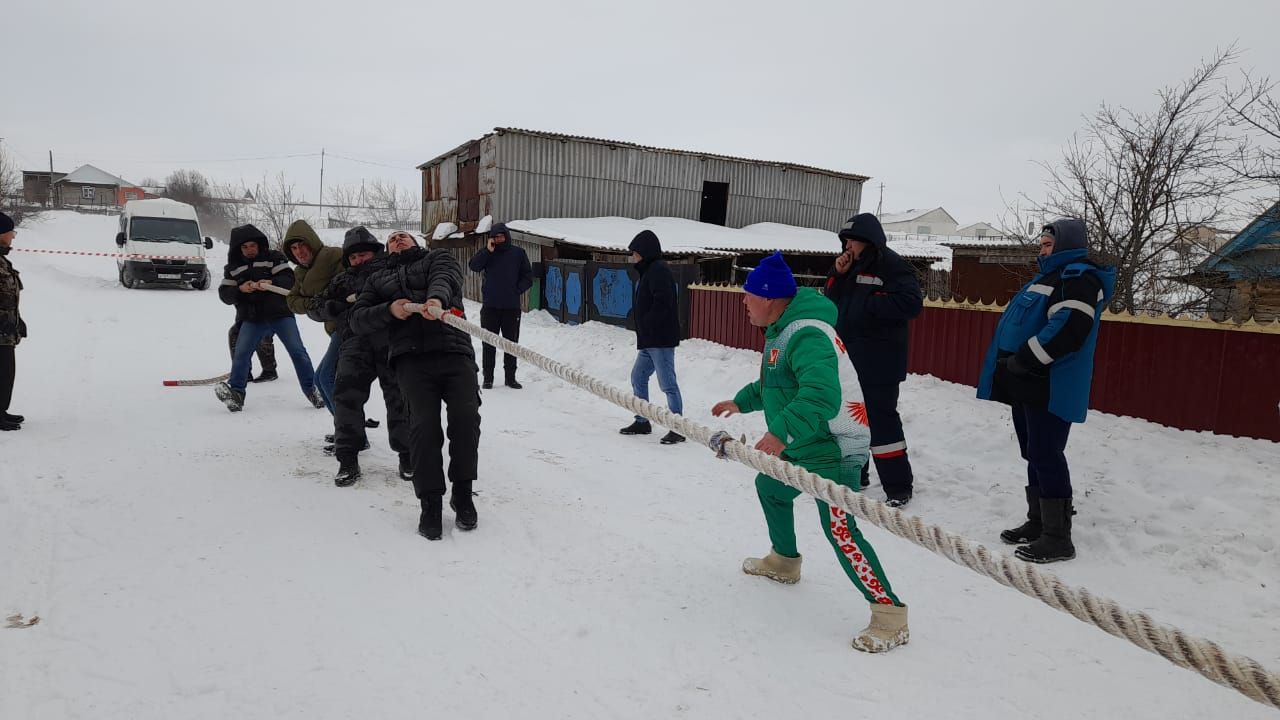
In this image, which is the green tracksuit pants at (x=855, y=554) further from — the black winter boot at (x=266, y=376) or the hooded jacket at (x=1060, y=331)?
the black winter boot at (x=266, y=376)

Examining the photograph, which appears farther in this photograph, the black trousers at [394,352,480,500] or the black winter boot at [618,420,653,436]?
the black winter boot at [618,420,653,436]

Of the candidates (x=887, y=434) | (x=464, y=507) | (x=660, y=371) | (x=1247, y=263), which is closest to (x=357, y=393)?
(x=464, y=507)

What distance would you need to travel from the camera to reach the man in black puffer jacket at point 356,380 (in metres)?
4.71

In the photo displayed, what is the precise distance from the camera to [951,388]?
6.98m

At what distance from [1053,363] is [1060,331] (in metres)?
0.17

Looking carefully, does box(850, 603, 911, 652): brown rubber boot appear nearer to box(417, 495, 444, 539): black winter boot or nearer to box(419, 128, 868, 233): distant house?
box(417, 495, 444, 539): black winter boot

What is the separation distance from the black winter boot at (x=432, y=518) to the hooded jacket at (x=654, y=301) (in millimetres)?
2821

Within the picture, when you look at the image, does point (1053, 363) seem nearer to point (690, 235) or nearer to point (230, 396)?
point (230, 396)

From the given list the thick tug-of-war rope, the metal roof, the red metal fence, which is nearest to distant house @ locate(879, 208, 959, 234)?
the metal roof

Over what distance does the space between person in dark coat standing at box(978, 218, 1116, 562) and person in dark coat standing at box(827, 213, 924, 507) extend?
0.71 metres

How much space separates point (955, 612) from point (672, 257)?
15.9m

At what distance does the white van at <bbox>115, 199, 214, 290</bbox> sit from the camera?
1856 cm

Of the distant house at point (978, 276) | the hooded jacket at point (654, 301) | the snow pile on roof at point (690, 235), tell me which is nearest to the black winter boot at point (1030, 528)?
the hooded jacket at point (654, 301)

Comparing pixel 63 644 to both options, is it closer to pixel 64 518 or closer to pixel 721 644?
pixel 64 518
